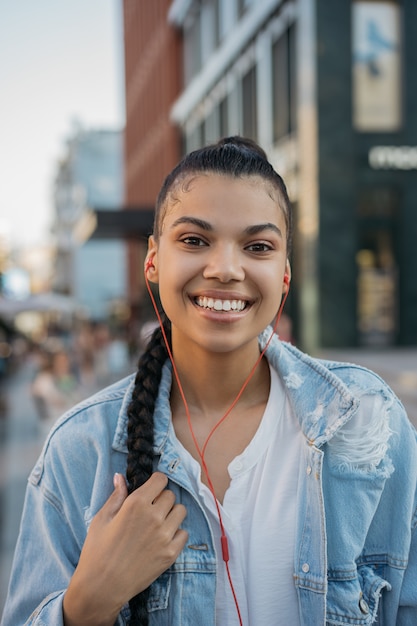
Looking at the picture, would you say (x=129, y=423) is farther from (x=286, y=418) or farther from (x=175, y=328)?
(x=286, y=418)

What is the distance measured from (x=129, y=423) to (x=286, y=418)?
1.34 feet

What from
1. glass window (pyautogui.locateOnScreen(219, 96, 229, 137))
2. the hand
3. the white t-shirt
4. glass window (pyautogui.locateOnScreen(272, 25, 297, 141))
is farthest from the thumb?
glass window (pyautogui.locateOnScreen(219, 96, 229, 137))

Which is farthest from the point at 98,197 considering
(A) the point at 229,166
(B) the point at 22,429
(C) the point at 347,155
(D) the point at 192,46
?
(A) the point at 229,166

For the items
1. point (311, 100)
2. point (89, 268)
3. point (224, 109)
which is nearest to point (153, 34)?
point (224, 109)

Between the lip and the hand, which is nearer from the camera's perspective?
the hand

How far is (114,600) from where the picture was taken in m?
1.43

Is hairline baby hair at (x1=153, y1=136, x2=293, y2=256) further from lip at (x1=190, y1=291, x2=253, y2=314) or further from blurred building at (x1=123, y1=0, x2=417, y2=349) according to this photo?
blurred building at (x1=123, y1=0, x2=417, y2=349)

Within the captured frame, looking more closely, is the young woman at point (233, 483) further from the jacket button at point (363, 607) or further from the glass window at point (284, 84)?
the glass window at point (284, 84)

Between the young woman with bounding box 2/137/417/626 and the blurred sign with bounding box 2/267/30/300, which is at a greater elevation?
the blurred sign with bounding box 2/267/30/300

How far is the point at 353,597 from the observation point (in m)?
Answer: 1.58

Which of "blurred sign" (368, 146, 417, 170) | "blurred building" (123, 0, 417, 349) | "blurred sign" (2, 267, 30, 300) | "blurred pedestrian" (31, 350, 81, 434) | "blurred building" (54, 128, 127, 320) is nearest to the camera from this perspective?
"blurred pedestrian" (31, 350, 81, 434)

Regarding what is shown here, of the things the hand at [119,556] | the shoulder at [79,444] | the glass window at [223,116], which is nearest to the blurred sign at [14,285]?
the glass window at [223,116]

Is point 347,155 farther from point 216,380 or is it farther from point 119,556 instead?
point 119,556

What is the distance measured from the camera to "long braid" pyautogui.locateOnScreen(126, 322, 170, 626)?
5.03 ft
